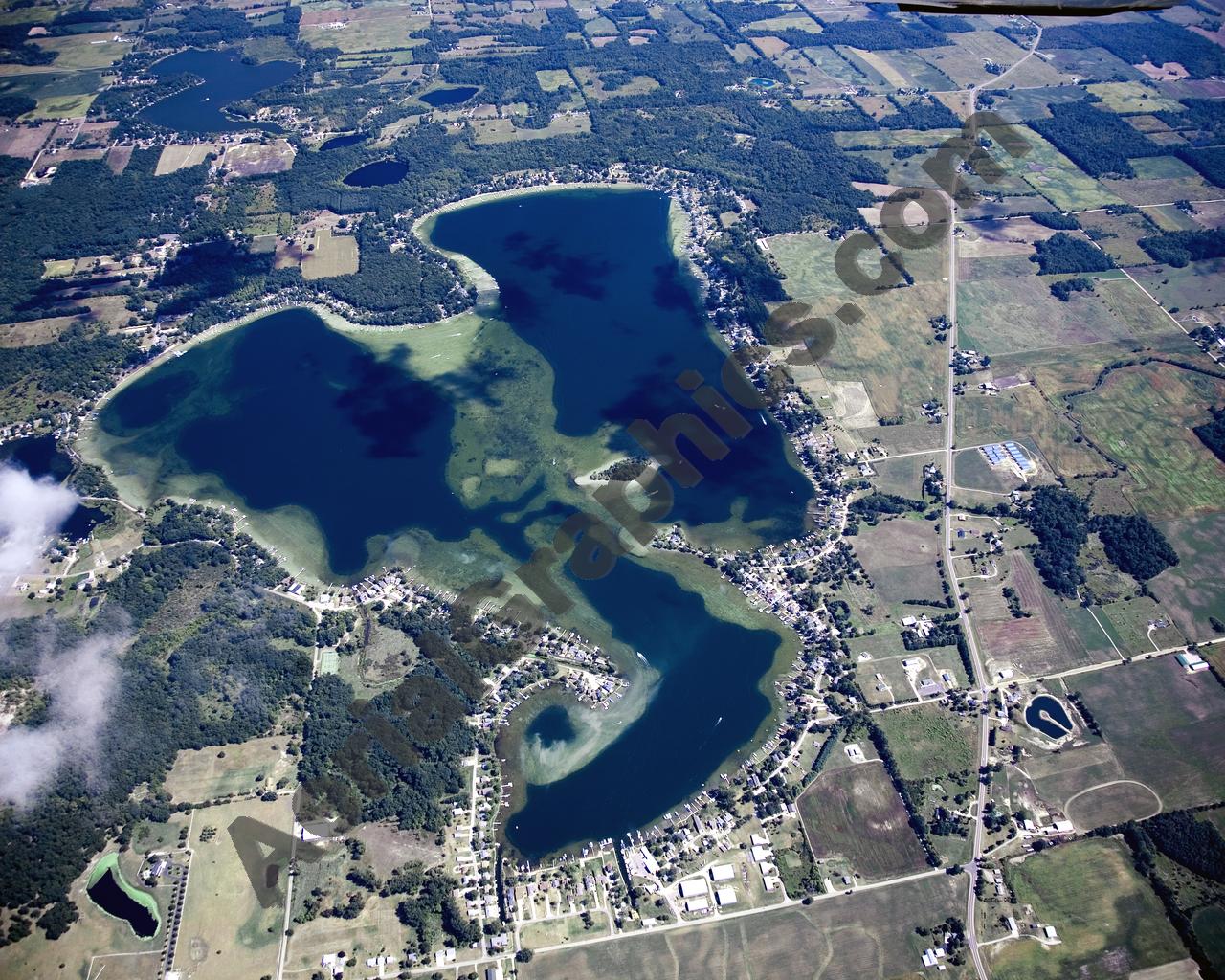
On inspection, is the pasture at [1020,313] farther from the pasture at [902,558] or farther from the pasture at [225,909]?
the pasture at [225,909]

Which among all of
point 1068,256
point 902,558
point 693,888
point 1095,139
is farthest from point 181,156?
point 1095,139

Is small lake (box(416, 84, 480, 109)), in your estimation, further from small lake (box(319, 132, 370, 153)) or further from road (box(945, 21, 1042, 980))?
road (box(945, 21, 1042, 980))

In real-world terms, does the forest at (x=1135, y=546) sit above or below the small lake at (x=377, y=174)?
below

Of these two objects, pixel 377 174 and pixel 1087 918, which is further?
pixel 377 174

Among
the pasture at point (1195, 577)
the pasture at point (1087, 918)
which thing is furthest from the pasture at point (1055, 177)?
the pasture at point (1087, 918)

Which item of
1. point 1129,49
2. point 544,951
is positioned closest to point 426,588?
point 544,951

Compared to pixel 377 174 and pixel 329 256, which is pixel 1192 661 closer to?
pixel 329 256

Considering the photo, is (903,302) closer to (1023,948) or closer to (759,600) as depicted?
(759,600)

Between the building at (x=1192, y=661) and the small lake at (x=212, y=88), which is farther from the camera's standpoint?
the small lake at (x=212, y=88)
